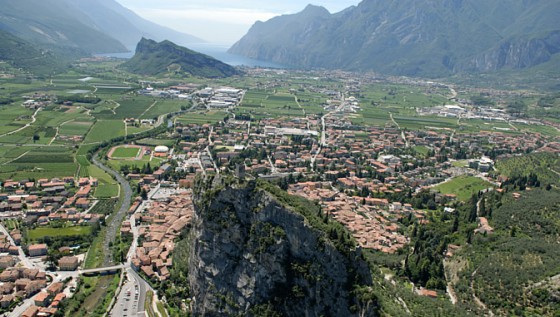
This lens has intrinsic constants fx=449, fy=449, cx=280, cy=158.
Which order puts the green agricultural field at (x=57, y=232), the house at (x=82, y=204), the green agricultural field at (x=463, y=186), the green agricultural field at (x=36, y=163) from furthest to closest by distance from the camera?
1. the green agricultural field at (x=36, y=163)
2. the green agricultural field at (x=463, y=186)
3. the house at (x=82, y=204)
4. the green agricultural field at (x=57, y=232)

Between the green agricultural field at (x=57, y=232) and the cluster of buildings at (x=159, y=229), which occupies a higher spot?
the cluster of buildings at (x=159, y=229)

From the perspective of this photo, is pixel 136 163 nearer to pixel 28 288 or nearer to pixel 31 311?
pixel 28 288

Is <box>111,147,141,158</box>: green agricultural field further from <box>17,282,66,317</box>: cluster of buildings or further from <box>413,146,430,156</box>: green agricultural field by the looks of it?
<box>413,146,430,156</box>: green agricultural field

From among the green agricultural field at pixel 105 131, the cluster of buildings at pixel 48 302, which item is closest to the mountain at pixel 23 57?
the green agricultural field at pixel 105 131

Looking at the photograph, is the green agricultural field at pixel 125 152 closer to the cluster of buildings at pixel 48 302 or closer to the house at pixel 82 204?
the house at pixel 82 204

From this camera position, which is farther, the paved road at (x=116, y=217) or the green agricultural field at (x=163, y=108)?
the green agricultural field at (x=163, y=108)

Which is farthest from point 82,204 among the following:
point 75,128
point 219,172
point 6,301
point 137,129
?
point 75,128

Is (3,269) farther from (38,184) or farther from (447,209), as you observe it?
(447,209)
